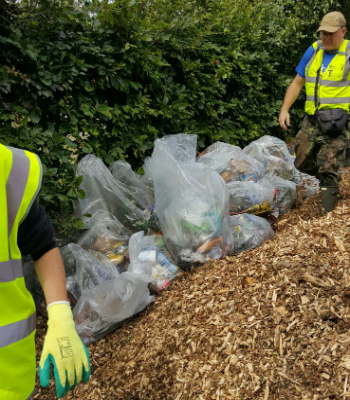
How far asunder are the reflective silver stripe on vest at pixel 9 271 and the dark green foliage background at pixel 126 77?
5.72 ft

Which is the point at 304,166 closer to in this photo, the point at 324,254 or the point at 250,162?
the point at 250,162

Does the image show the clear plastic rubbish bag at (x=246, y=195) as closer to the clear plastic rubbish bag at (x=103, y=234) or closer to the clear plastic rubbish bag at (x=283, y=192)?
the clear plastic rubbish bag at (x=283, y=192)

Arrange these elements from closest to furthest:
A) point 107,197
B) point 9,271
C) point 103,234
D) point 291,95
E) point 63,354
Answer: point 9,271
point 63,354
point 103,234
point 107,197
point 291,95

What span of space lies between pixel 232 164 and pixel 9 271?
3089 millimetres

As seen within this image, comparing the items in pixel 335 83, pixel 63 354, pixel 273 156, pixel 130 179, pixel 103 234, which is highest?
pixel 335 83

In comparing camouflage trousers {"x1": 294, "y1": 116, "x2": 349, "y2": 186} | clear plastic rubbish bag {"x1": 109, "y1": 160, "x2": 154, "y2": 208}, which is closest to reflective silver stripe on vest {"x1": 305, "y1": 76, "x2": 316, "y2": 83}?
camouflage trousers {"x1": 294, "y1": 116, "x2": 349, "y2": 186}

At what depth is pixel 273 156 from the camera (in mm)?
4449

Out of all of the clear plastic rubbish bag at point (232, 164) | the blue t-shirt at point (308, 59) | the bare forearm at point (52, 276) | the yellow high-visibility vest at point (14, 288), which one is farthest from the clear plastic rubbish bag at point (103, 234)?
the blue t-shirt at point (308, 59)

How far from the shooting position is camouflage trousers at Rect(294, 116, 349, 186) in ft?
12.7

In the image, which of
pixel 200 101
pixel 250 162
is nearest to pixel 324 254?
pixel 250 162

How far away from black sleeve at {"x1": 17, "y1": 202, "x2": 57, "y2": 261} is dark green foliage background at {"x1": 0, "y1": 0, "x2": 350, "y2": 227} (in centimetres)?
158

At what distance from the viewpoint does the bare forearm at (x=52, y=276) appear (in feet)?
4.35

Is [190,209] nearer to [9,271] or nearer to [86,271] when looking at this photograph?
[86,271]

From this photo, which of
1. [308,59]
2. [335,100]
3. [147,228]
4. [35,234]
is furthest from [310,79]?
[35,234]
